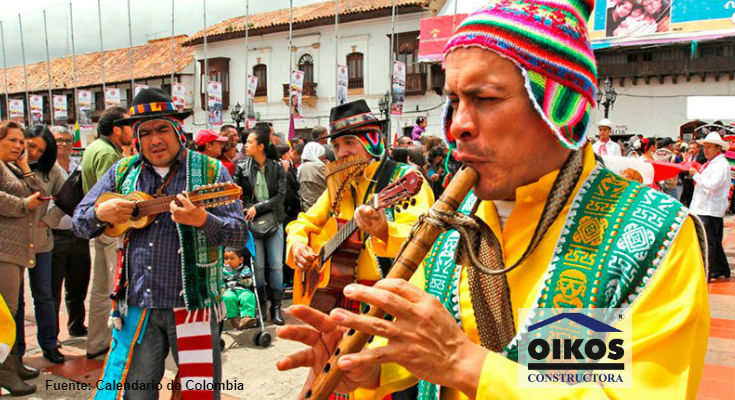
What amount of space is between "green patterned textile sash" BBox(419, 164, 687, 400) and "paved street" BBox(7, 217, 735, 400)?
318cm

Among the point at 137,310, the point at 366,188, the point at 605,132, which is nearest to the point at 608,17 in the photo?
the point at 605,132

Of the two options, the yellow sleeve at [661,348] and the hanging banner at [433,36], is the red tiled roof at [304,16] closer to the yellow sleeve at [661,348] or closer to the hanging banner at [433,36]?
the hanging banner at [433,36]

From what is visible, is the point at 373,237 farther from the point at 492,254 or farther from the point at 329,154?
the point at 329,154

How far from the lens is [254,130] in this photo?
20.1 ft

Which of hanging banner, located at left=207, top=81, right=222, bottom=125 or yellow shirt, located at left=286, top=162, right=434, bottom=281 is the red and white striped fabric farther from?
hanging banner, located at left=207, top=81, right=222, bottom=125

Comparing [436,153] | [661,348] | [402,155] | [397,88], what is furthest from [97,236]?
[397,88]

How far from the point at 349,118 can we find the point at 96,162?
2.36 meters

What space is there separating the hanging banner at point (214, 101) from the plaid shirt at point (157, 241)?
25.5m

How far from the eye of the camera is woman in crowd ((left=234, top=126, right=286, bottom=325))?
6.07m

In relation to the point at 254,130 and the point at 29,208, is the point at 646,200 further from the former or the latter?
the point at 254,130

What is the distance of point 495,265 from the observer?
4.52 ft

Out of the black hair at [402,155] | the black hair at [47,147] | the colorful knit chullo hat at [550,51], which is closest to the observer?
the colorful knit chullo hat at [550,51]

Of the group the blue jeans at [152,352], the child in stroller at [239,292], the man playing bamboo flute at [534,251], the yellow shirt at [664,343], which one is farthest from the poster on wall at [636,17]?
the yellow shirt at [664,343]

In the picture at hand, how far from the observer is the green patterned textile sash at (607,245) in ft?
3.91
